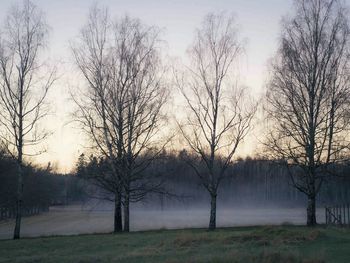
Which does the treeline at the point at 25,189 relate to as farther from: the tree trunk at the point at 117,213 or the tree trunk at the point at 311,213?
the tree trunk at the point at 311,213

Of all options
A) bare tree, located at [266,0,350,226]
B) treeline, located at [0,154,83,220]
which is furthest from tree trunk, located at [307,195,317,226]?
treeline, located at [0,154,83,220]

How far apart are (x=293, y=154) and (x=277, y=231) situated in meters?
10.7

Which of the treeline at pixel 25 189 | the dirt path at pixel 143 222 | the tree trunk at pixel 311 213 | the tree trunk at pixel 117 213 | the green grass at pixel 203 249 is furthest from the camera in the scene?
the treeline at pixel 25 189

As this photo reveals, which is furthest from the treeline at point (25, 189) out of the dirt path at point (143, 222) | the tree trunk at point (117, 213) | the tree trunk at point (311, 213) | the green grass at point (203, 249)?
the tree trunk at point (311, 213)

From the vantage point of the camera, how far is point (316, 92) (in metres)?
29.2

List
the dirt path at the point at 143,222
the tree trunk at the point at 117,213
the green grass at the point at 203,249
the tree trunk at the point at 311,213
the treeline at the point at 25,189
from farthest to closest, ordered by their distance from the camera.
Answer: the treeline at the point at 25,189, the dirt path at the point at 143,222, the tree trunk at the point at 117,213, the tree trunk at the point at 311,213, the green grass at the point at 203,249

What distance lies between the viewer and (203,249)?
17203mm

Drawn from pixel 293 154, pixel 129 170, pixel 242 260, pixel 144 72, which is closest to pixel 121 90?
pixel 144 72

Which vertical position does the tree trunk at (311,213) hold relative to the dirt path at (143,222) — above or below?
above

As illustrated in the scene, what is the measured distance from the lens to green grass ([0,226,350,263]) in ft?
44.8

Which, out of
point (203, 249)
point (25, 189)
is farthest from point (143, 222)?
point (203, 249)

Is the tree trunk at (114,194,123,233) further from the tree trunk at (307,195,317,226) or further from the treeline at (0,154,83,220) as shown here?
the tree trunk at (307,195,317,226)

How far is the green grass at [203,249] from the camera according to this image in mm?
13664

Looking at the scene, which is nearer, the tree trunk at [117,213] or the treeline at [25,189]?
the tree trunk at [117,213]
